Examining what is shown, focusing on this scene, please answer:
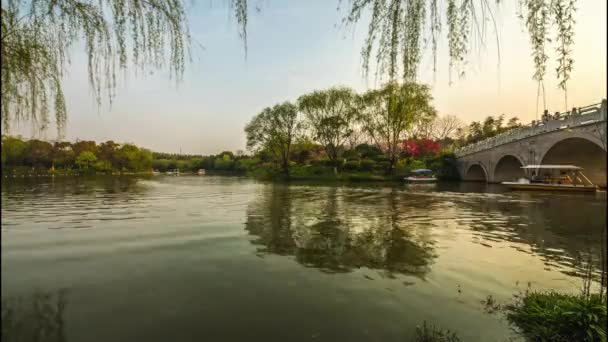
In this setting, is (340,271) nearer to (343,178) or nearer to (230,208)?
(230,208)

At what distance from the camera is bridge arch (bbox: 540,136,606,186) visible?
30359 millimetres

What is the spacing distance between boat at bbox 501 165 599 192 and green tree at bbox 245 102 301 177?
3993 cm

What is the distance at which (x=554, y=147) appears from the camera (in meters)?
30.8

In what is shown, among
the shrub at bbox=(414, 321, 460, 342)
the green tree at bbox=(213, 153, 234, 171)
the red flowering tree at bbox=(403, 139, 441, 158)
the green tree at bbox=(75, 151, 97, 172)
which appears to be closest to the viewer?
the shrub at bbox=(414, 321, 460, 342)

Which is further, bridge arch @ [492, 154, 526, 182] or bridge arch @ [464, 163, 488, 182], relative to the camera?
bridge arch @ [464, 163, 488, 182]

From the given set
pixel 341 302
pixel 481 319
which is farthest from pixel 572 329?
pixel 341 302

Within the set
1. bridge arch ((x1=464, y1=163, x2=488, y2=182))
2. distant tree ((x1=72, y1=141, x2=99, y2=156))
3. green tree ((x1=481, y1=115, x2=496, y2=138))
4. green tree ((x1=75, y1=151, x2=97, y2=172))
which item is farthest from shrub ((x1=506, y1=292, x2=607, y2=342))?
distant tree ((x1=72, y1=141, x2=99, y2=156))

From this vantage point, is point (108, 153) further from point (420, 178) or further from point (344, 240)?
point (344, 240)

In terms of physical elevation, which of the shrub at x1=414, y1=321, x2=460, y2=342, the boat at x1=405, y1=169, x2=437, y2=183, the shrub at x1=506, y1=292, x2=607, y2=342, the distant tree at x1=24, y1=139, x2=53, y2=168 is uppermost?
the distant tree at x1=24, y1=139, x2=53, y2=168

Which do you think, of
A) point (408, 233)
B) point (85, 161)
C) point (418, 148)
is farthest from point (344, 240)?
→ point (85, 161)

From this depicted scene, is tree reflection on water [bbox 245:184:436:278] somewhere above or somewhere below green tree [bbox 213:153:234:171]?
below

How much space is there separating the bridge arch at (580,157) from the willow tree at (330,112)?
2992 centimetres

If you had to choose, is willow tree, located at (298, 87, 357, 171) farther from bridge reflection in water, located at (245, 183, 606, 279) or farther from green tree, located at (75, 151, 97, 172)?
green tree, located at (75, 151, 97, 172)

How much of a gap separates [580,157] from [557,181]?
6.12 meters
